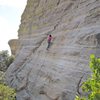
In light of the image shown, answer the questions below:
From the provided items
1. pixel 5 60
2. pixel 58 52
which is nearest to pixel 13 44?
pixel 5 60

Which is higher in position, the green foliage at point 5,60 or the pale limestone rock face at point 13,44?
the pale limestone rock face at point 13,44

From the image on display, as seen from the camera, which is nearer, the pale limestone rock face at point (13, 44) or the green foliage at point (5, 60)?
the green foliage at point (5, 60)

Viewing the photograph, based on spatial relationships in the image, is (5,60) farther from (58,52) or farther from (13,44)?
(58,52)

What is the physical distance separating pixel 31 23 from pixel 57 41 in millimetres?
12708

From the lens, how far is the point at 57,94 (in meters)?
18.7

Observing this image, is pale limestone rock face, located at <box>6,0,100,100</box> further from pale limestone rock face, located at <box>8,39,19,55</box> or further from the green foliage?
pale limestone rock face, located at <box>8,39,19,55</box>

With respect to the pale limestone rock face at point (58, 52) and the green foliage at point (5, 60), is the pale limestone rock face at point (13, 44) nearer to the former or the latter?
the green foliage at point (5, 60)

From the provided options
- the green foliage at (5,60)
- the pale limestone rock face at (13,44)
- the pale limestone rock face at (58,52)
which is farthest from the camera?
the pale limestone rock face at (13,44)

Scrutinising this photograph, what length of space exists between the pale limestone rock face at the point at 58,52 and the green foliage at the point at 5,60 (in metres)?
10.9

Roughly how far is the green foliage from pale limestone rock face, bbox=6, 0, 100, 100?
10893 millimetres

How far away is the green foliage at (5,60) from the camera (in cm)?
4272

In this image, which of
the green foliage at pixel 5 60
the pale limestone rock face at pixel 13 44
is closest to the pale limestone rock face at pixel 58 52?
the green foliage at pixel 5 60

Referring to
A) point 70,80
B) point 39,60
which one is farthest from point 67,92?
point 39,60

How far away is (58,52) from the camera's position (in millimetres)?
21766
